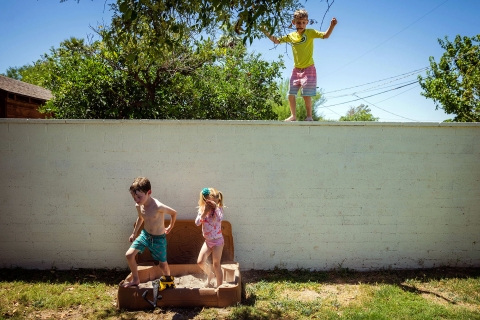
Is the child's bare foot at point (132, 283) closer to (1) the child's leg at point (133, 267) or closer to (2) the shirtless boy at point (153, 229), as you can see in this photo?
(1) the child's leg at point (133, 267)

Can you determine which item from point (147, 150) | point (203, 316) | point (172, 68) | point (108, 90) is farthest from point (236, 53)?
point (203, 316)

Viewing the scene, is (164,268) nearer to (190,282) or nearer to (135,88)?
(190,282)

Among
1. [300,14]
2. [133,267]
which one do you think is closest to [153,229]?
[133,267]

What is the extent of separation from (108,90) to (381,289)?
666 centimetres

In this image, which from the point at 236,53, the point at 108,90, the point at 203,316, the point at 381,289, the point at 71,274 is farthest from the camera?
the point at 236,53

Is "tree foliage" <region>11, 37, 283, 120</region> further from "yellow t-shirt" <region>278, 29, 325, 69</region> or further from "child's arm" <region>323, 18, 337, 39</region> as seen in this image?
"child's arm" <region>323, 18, 337, 39</region>

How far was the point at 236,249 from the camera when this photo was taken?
5.19 meters

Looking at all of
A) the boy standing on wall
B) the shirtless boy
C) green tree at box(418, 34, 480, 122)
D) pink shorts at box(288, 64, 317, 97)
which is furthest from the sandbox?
green tree at box(418, 34, 480, 122)

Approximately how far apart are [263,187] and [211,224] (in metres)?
1.18

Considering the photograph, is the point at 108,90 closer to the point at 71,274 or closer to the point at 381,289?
the point at 71,274

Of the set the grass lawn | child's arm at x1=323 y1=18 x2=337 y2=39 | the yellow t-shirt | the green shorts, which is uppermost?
child's arm at x1=323 y1=18 x2=337 y2=39

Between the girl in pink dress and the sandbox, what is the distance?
281 millimetres

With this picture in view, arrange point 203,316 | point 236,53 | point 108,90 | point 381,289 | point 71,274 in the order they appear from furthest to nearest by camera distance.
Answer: point 236,53 → point 108,90 → point 71,274 → point 381,289 → point 203,316

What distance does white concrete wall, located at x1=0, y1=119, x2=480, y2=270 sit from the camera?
512cm
